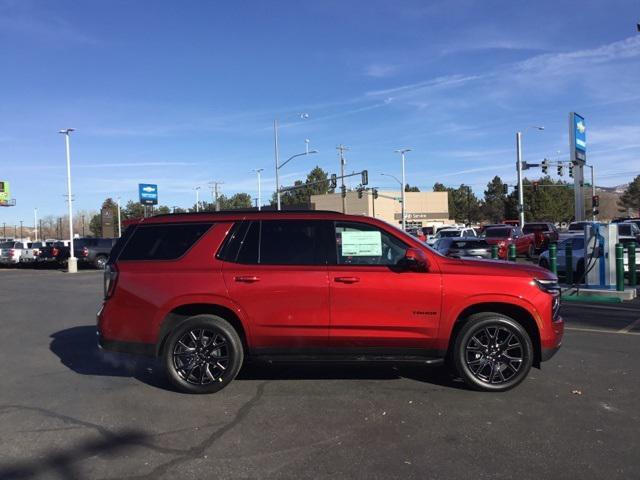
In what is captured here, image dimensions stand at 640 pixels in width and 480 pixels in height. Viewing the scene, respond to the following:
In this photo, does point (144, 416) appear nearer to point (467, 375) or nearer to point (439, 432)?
point (439, 432)

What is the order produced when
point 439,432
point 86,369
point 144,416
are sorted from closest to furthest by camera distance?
point 439,432, point 144,416, point 86,369

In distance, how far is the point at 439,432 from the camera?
472cm

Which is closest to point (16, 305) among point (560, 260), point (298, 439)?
point (298, 439)

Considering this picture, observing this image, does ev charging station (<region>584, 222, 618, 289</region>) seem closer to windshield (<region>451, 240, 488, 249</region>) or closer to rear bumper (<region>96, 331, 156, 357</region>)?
windshield (<region>451, 240, 488, 249</region>)

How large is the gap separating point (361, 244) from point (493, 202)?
12570 centimetres

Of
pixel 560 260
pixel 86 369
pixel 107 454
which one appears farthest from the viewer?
pixel 560 260

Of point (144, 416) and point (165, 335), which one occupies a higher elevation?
point (165, 335)

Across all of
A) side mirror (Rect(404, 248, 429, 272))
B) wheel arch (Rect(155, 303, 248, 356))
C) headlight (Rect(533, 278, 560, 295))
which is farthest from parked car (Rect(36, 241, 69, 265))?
headlight (Rect(533, 278, 560, 295))

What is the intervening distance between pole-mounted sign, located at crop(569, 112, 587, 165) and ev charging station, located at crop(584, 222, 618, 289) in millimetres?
9547

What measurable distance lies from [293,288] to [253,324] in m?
0.56

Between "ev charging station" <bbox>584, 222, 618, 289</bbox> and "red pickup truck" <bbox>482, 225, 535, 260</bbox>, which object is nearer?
"ev charging station" <bbox>584, 222, 618, 289</bbox>

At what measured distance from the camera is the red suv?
5723 millimetres

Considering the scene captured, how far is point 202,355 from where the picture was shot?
5.91m

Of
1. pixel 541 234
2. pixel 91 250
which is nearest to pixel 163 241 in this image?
pixel 541 234
